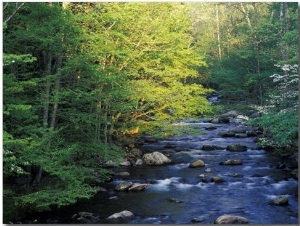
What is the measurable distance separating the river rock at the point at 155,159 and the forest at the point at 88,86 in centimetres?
103

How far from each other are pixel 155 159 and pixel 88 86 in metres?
4.72

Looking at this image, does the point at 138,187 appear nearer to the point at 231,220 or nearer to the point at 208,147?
the point at 231,220

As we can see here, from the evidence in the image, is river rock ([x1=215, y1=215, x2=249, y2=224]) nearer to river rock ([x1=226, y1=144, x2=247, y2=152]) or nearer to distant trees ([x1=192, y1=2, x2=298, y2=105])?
distant trees ([x1=192, y1=2, x2=298, y2=105])

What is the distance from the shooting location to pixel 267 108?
11766 mm

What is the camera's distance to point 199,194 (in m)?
9.82

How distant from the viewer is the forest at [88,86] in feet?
23.5

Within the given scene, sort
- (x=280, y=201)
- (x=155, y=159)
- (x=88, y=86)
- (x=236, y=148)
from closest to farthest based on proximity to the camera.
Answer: (x=280, y=201) → (x=88, y=86) → (x=155, y=159) → (x=236, y=148)

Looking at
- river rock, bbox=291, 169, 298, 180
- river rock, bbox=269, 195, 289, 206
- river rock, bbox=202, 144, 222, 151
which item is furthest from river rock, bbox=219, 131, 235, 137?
river rock, bbox=269, 195, 289, 206

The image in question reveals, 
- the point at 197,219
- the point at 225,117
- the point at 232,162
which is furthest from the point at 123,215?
the point at 225,117

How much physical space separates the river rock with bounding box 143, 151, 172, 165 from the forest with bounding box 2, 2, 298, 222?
3.38 feet

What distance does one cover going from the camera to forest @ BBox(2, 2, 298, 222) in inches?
282

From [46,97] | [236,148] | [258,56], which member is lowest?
[236,148]

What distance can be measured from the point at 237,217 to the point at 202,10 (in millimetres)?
26519

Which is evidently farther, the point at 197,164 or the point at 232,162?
the point at 232,162
